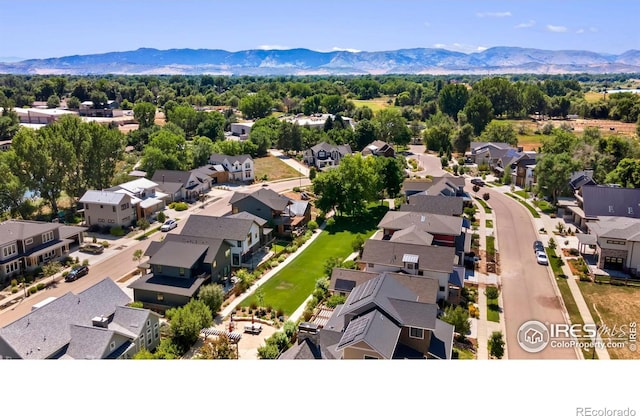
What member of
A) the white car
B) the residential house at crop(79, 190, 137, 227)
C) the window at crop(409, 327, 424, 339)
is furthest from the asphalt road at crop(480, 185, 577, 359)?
the residential house at crop(79, 190, 137, 227)

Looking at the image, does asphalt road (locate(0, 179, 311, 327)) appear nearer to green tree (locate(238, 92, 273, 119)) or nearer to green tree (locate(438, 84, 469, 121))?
green tree (locate(238, 92, 273, 119))

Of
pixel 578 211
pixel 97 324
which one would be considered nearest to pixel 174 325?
pixel 97 324

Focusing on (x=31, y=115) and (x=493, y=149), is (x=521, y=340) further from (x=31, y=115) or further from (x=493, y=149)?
(x=31, y=115)

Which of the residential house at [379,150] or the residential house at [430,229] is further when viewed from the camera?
the residential house at [379,150]

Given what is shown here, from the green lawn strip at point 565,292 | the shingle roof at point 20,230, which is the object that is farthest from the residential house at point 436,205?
the shingle roof at point 20,230

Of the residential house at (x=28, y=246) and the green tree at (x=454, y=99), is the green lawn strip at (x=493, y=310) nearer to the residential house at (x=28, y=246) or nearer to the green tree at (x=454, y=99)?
the residential house at (x=28, y=246)

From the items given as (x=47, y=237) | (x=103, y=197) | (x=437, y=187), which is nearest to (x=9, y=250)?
(x=47, y=237)

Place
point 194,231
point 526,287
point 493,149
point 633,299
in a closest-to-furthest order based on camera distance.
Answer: point 633,299 < point 526,287 < point 194,231 < point 493,149
